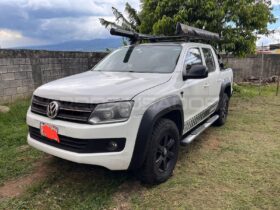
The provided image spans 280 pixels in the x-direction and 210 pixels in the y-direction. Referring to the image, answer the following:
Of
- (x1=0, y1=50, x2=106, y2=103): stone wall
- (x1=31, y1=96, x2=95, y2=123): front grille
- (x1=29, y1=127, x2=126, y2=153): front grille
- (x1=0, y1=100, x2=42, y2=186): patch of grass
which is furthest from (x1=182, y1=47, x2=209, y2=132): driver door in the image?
(x1=0, y1=50, x2=106, y2=103): stone wall

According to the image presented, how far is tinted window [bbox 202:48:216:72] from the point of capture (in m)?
5.11

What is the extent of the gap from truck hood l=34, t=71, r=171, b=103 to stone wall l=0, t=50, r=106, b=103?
3555 mm

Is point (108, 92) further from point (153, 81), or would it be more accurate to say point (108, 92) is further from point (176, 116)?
point (176, 116)

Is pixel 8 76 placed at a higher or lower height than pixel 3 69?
lower

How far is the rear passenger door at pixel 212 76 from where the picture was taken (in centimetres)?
500

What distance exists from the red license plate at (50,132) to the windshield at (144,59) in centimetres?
149

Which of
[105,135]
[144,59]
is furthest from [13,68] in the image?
[105,135]

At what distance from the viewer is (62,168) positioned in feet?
12.6

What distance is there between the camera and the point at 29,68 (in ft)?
22.8

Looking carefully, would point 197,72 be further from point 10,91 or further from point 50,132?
point 10,91

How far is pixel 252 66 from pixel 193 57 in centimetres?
1145

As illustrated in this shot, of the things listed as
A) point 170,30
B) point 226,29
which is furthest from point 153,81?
point 226,29

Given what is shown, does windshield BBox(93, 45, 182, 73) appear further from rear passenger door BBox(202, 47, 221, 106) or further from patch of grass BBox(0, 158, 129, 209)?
patch of grass BBox(0, 158, 129, 209)

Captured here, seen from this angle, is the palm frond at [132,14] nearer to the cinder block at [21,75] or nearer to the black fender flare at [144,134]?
the cinder block at [21,75]
